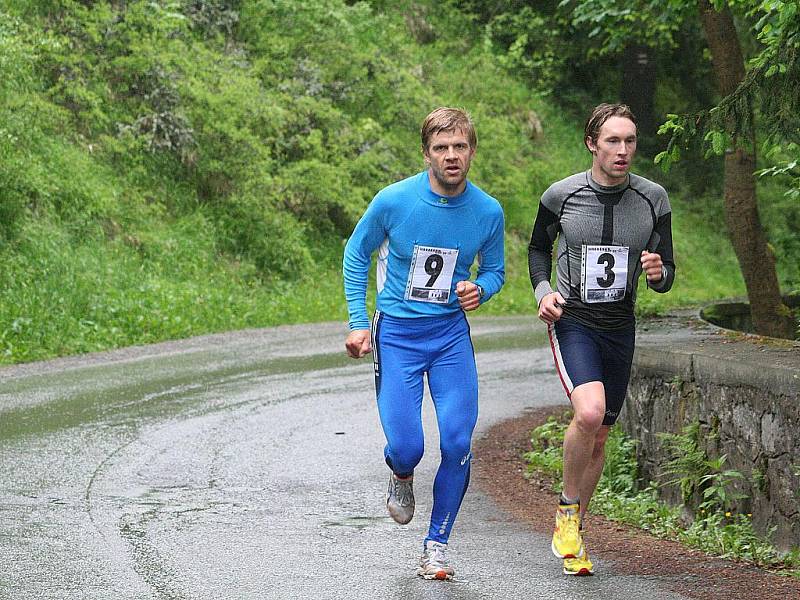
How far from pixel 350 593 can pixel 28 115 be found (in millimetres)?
15463

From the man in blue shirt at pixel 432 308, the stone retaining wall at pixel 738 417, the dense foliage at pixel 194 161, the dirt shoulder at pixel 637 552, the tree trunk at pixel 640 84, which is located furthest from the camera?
the tree trunk at pixel 640 84

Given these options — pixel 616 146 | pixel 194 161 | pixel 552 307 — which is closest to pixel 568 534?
pixel 552 307

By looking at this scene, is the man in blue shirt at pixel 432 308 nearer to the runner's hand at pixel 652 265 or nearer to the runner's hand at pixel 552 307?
the runner's hand at pixel 552 307

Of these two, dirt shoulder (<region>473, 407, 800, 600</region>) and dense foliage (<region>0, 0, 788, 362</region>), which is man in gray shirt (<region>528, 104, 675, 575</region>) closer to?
dirt shoulder (<region>473, 407, 800, 600</region>)

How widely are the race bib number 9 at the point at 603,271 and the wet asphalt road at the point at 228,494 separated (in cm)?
130

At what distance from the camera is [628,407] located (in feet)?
28.0

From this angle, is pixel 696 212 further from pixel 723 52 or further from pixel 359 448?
pixel 359 448

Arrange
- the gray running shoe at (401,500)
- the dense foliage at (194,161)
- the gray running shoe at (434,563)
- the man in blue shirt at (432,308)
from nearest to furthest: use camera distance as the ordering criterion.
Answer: the gray running shoe at (434,563) < the man in blue shirt at (432,308) < the gray running shoe at (401,500) < the dense foliage at (194,161)

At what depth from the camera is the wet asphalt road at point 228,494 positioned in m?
5.88

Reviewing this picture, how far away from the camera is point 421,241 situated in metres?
6.08

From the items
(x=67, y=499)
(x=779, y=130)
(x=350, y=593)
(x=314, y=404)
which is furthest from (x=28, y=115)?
(x=350, y=593)

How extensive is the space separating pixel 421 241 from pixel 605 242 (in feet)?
2.86

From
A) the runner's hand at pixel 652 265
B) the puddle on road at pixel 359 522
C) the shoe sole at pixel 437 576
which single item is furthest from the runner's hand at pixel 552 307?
the puddle on road at pixel 359 522

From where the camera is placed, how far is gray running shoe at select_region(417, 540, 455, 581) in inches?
234
